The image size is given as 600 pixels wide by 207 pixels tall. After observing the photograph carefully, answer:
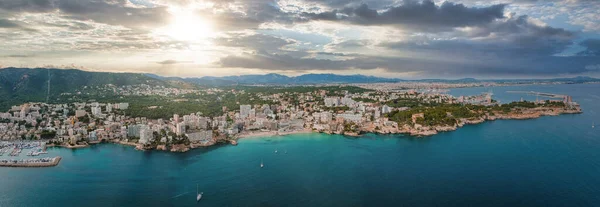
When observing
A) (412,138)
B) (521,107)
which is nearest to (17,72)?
(412,138)

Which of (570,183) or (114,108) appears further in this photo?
(114,108)

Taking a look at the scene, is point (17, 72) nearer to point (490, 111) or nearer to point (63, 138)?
point (63, 138)

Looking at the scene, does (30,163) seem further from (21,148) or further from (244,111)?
(244,111)

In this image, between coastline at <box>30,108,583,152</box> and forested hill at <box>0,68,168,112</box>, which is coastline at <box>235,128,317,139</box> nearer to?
coastline at <box>30,108,583,152</box>

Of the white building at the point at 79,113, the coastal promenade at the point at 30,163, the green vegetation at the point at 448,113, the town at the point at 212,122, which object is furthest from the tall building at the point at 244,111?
the coastal promenade at the point at 30,163

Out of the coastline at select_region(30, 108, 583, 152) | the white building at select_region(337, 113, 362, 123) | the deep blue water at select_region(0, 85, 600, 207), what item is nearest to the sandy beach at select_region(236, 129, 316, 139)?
the coastline at select_region(30, 108, 583, 152)

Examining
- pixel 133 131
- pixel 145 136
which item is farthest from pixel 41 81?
pixel 145 136

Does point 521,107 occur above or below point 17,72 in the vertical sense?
below

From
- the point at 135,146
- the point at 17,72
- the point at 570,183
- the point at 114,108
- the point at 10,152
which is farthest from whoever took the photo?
the point at 17,72
